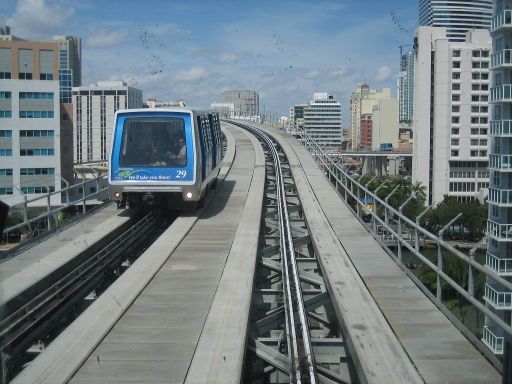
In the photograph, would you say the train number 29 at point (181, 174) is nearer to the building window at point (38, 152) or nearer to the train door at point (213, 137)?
the train door at point (213, 137)

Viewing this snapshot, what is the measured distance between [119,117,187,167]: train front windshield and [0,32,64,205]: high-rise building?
114 ft

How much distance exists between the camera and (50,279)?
1030 cm

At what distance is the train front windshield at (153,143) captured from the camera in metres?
15.8

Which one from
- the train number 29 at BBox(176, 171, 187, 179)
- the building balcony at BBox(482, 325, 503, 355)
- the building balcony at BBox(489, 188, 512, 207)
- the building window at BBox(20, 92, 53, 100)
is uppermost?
the building window at BBox(20, 92, 53, 100)

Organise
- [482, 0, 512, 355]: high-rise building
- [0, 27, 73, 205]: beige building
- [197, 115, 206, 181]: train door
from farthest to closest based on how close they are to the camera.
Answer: [0, 27, 73, 205]: beige building < [482, 0, 512, 355]: high-rise building < [197, 115, 206, 181]: train door

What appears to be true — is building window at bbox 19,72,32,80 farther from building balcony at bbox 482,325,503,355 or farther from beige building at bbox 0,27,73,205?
building balcony at bbox 482,325,503,355

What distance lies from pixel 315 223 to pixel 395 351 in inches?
366

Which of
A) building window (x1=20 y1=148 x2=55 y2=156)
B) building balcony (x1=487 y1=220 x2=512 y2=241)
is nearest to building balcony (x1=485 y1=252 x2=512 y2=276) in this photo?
building balcony (x1=487 y1=220 x2=512 y2=241)

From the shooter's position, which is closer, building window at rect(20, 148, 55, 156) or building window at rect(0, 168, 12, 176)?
building window at rect(0, 168, 12, 176)

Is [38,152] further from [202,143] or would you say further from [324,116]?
[324,116]

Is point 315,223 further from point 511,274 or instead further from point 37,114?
point 37,114

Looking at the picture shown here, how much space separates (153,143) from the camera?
16.0 meters

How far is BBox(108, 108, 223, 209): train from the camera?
1572 cm

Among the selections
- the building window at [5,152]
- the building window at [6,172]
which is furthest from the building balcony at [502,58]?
the building window at [6,172]
